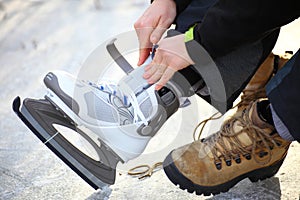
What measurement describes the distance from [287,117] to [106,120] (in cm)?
37

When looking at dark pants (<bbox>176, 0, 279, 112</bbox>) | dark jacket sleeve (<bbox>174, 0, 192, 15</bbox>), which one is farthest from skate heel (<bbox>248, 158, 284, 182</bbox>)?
dark jacket sleeve (<bbox>174, 0, 192, 15</bbox>)

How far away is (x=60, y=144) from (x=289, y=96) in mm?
461

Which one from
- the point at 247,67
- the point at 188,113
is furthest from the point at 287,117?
the point at 188,113

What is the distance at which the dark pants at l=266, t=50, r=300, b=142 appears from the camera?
35.7 inches

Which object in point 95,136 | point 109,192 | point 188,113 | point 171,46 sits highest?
point 171,46

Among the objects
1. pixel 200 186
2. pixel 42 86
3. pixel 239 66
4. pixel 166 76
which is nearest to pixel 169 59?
pixel 166 76

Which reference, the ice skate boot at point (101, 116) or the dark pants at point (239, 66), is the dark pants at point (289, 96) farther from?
the ice skate boot at point (101, 116)

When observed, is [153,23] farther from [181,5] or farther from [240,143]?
[240,143]

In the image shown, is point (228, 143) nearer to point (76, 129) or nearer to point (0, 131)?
point (76, 129)

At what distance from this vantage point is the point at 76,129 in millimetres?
1128

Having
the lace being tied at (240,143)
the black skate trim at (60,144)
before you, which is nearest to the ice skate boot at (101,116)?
the black skate trim at (60,144)

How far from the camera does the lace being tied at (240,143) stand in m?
1.03

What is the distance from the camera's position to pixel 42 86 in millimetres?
1701

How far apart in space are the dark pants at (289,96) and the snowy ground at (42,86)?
7.7 inches
